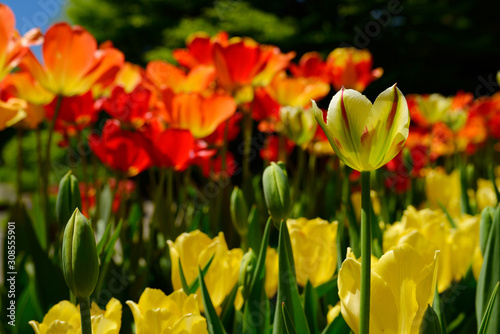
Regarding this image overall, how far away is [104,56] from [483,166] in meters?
1.48

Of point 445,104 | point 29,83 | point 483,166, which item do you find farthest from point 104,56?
point 483,166

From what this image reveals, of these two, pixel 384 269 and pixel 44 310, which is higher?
pixel 384 269

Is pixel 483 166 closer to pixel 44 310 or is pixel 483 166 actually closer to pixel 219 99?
pixel 219 99

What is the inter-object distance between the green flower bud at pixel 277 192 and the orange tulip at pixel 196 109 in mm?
382

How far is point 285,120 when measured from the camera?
0.82 metres

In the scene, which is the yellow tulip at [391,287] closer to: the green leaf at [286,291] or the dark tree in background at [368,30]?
the green leaf at [286,291]

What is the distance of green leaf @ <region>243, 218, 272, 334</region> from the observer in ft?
1.46

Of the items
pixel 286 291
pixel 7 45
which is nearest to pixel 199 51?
pixel 7 45

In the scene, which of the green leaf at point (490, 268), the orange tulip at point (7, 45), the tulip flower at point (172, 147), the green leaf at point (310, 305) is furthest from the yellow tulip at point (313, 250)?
the orange tulip at point (7, 45)

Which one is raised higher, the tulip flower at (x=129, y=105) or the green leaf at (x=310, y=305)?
the tulip flower at (x=129, y=105)

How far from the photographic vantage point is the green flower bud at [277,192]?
410mm

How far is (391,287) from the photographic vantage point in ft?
1.03

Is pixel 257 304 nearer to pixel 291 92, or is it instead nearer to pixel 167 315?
pixel 167 315

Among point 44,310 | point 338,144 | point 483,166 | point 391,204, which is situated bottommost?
point 483,166
